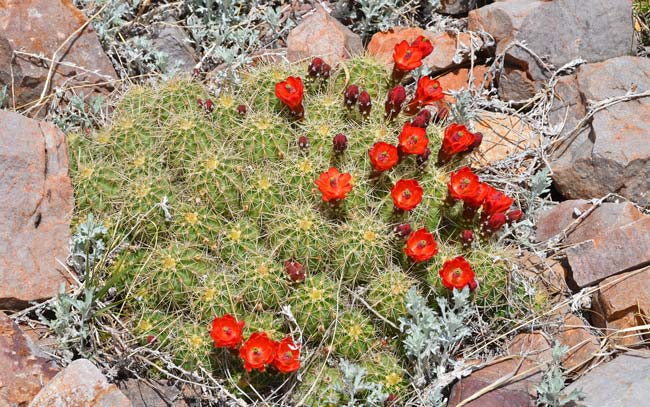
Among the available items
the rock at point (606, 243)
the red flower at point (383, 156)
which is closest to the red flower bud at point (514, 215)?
the rock at point (606, 243)

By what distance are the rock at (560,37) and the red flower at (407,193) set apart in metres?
2.18

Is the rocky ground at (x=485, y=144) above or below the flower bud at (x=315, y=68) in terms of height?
below

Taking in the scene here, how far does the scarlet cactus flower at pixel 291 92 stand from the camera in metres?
5.09

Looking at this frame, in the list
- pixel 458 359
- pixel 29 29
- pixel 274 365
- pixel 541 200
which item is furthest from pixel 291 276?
pixel 29 29

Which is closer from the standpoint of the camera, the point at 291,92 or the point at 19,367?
the point at 19,367

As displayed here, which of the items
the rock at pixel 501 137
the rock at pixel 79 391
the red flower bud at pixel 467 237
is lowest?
the rock at pixel 79 391

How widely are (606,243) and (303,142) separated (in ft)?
7.03

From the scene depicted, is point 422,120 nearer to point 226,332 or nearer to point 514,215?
point 514,215

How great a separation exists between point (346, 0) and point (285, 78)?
5.79ft

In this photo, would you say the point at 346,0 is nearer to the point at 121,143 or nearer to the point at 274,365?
the point at 121,143

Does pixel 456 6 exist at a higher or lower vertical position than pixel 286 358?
higher

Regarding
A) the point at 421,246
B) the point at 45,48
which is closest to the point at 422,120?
the point at 421,246

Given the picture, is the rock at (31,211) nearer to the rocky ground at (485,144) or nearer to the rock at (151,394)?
the rocky ground at (485,144)

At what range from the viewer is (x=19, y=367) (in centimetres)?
427
